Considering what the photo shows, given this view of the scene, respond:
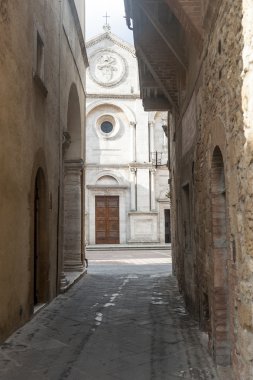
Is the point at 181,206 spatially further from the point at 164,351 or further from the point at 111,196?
the point at 111,196

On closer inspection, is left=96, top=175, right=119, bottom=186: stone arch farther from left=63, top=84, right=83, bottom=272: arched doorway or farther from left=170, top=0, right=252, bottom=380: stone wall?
left=170, top=0, right=252, bottom=380: stone wall

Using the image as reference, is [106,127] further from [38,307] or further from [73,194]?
[38,307]

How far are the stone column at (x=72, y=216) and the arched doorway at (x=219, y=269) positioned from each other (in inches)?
405

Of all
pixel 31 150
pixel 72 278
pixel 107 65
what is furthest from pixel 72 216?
pixel 107 65

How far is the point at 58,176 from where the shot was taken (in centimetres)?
1105

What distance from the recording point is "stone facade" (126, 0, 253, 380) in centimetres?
358

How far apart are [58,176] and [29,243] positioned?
3.50 metres

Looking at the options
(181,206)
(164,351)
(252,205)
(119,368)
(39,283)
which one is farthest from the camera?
(181,206)

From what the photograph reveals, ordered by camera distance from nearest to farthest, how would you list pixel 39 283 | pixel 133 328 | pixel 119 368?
pixel 119 368 → pixel 133 328 → pixel 39 283

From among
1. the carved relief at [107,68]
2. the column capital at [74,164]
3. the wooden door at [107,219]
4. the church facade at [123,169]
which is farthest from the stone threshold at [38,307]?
the carved relief at [107,68]

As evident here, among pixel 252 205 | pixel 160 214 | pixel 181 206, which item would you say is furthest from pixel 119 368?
pixel 160 214

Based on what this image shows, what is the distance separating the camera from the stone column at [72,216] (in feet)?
50.2

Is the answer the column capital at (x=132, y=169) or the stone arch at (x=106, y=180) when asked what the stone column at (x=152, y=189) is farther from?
the stone arch at (x=106, y=180)

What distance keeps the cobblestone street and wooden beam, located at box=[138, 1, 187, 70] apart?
463 cm
